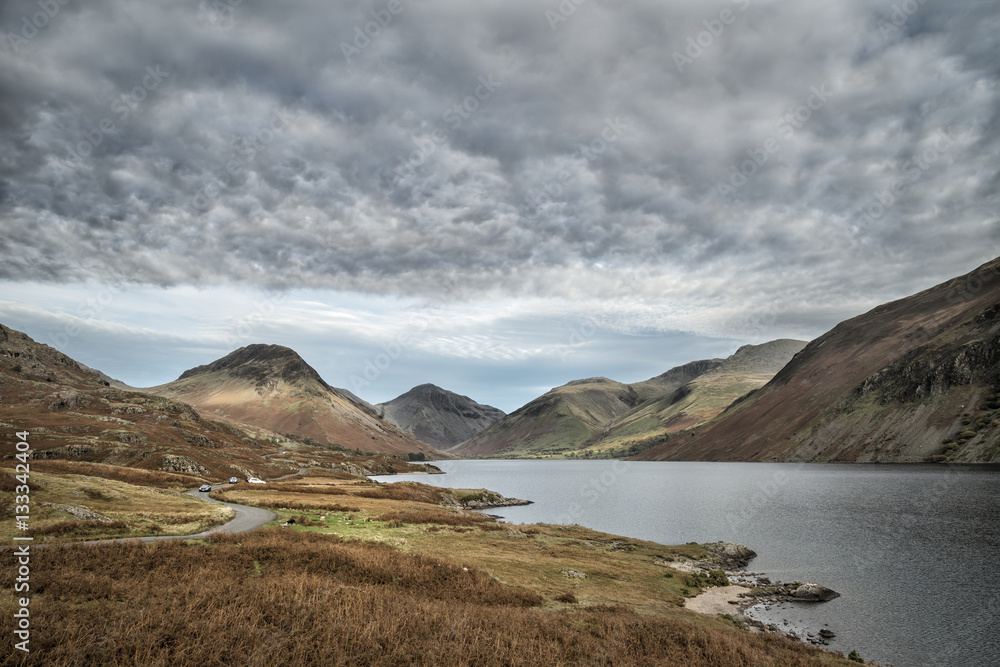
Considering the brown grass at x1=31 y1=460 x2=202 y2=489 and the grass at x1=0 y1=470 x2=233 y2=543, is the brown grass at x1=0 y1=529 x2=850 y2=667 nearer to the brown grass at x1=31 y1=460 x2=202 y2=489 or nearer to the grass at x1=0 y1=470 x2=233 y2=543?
the grass at x1=0 y1=470 x2=233 y2=543

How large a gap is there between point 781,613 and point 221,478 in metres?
108

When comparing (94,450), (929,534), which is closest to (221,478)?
(94,450)

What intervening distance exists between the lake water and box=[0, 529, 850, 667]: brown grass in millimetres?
11796

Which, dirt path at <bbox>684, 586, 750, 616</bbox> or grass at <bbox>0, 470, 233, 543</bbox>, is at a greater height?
grass at <bbox>0, 470, 233, 543</bbox>

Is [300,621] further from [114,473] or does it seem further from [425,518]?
[114,473]

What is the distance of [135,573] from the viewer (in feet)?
65.4

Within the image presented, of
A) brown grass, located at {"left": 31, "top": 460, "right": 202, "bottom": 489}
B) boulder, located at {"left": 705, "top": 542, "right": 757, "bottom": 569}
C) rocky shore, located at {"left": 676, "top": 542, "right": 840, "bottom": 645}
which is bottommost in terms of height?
boulder, located at {"left": 705, "top": 542, "right": 757, "bottom": 569}

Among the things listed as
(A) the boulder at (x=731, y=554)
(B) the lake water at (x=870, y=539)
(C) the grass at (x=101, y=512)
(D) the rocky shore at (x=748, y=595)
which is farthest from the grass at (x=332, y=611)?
(A) the boulder at (x=731, y=554)

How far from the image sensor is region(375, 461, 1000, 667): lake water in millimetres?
30312

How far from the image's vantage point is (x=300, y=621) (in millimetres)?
15648

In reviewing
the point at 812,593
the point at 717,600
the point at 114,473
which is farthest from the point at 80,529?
the point at 812,593

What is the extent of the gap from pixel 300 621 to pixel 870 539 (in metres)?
67.6

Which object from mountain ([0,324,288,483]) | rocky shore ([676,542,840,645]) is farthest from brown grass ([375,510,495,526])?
mountain ([0,324,288,483])

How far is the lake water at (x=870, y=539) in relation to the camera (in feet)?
99.5
